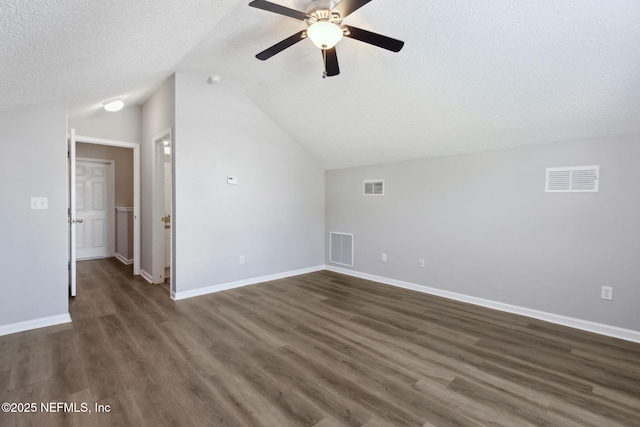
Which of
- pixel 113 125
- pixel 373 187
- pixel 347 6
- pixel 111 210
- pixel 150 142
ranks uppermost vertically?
pixel 347 6

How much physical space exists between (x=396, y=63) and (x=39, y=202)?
3.64m

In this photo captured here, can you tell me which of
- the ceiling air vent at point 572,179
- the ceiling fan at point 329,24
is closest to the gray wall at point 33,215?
the ceiling fan at point 329,24

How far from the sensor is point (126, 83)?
3281mm

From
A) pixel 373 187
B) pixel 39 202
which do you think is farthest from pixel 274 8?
pixel 373 187

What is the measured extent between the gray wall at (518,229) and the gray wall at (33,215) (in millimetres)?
3838

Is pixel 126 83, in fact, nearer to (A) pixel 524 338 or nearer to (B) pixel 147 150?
(B) pixel 147 150

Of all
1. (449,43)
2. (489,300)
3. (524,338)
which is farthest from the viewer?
(489,300)

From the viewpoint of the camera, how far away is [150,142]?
4520 mm

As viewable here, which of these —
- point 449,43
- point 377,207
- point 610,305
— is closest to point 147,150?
point 377,207

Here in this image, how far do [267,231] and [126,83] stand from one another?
2.55 metres

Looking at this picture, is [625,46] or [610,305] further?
[610,305]

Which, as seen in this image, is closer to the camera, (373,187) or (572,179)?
(572,179)

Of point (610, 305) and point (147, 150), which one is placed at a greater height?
point (147, 150)

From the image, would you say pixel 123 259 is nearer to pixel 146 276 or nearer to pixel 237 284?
pixel 146 276
